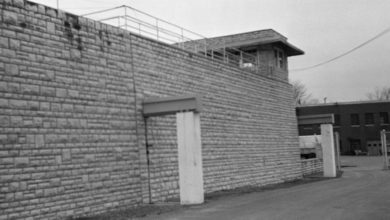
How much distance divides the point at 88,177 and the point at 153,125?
13.9ft

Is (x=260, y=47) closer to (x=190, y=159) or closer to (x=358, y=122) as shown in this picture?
(x=190, y=159)

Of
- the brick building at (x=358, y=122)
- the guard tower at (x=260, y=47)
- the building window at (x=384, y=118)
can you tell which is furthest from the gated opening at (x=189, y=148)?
the building window at (x=384, y=118)

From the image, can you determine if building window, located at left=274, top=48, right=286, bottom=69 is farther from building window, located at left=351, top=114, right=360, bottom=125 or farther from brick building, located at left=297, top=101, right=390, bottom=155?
building window, located at left=351, top=114, right=360, bottom=125

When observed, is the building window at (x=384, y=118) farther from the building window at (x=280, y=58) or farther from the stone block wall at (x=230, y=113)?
the stone block wall at (x=230, y=113)

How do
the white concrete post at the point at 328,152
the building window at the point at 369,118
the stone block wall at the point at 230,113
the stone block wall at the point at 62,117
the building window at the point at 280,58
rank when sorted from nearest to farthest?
1. the stone block wall at the point at 62,117
2. the stone block wall at the point at 230,113
3. the white concrete post at the point at 328,152
4. the building window at the point at 280,58
5. the building window at the point at 369,118

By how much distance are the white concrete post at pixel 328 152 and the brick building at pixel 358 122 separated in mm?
38812

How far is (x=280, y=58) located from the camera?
3550 centimetres

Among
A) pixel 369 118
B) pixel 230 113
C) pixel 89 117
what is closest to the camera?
pixel 89 117

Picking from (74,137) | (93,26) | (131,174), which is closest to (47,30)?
(93,26)

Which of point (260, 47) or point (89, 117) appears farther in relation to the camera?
point (260, 47)

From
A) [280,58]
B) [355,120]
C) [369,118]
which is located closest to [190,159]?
[280,58]

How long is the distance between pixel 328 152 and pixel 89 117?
23.1m

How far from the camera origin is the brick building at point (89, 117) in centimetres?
1309

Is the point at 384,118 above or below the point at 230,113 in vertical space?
above
